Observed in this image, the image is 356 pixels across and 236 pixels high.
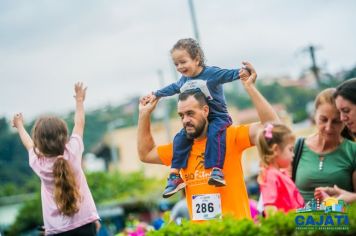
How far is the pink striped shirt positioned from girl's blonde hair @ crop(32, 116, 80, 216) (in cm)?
5

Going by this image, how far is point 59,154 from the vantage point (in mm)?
5156

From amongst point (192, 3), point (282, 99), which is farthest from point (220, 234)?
point (282, 99)

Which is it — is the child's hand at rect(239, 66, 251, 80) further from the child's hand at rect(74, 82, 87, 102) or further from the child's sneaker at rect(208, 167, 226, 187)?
the child's hand at rect(74, 82, 87, 102)

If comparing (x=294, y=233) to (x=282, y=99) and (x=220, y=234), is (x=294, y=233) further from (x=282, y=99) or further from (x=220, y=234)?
(x=282, y=99)

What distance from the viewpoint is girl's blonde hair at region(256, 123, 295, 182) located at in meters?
4.71

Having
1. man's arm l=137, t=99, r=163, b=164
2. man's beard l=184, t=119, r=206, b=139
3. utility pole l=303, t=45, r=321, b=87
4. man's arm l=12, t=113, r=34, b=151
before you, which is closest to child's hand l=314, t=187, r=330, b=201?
man's beard l=184, t=119, r=206, b=139

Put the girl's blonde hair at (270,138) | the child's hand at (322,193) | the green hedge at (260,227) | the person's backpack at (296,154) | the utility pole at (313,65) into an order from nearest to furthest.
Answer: the green hedge at (260,227) → the girl's blonde hair at (270,138) → the child's hand at (322,193) → the person's backpack at (296,154) → the utility pole at (313,65)

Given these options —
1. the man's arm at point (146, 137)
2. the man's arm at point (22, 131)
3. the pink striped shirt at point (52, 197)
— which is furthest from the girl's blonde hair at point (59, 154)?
the man's arm at point (146, 137)

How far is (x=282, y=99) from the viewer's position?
6206 centimetres

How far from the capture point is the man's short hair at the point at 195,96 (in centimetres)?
491

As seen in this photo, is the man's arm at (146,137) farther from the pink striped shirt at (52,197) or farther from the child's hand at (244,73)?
the child's hand at (244,73)

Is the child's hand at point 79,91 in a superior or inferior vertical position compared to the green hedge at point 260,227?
superior

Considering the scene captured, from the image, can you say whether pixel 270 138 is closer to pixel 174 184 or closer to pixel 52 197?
pixel 174 184

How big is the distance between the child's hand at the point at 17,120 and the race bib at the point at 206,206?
1.59 m
